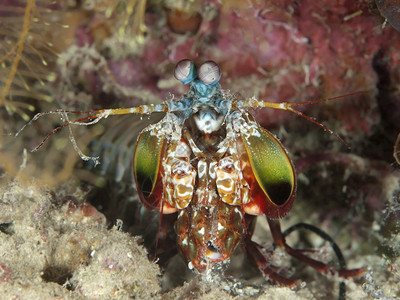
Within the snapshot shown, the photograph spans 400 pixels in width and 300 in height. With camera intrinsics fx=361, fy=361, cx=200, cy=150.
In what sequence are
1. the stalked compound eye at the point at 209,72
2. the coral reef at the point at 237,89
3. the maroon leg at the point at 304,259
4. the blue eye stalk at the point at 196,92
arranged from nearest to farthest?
the stalked compound eye at the point at 209,72, the blue eye stalk at the point at 196,92, the maroon leg at the point at 304,259, the coral reef at the point at 237,89

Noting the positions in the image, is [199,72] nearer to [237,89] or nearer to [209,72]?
[209,72]

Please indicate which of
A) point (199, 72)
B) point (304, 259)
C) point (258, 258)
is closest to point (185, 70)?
point (199, 72)

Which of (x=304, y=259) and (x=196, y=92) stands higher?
(x=196, y=92)

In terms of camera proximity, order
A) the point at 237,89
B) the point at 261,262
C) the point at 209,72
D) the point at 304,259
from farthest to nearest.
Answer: the point at 237,89 < the point at 304,259 < the point at 261,262 < the point at 209,72

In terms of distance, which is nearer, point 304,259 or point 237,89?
point 304,259

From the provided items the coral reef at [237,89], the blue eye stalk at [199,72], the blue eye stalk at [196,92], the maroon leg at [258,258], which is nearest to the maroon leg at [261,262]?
the maroon leg at [258,258]

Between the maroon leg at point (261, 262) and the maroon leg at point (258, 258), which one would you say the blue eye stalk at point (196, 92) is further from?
the maroon leg at point (261, 262)
